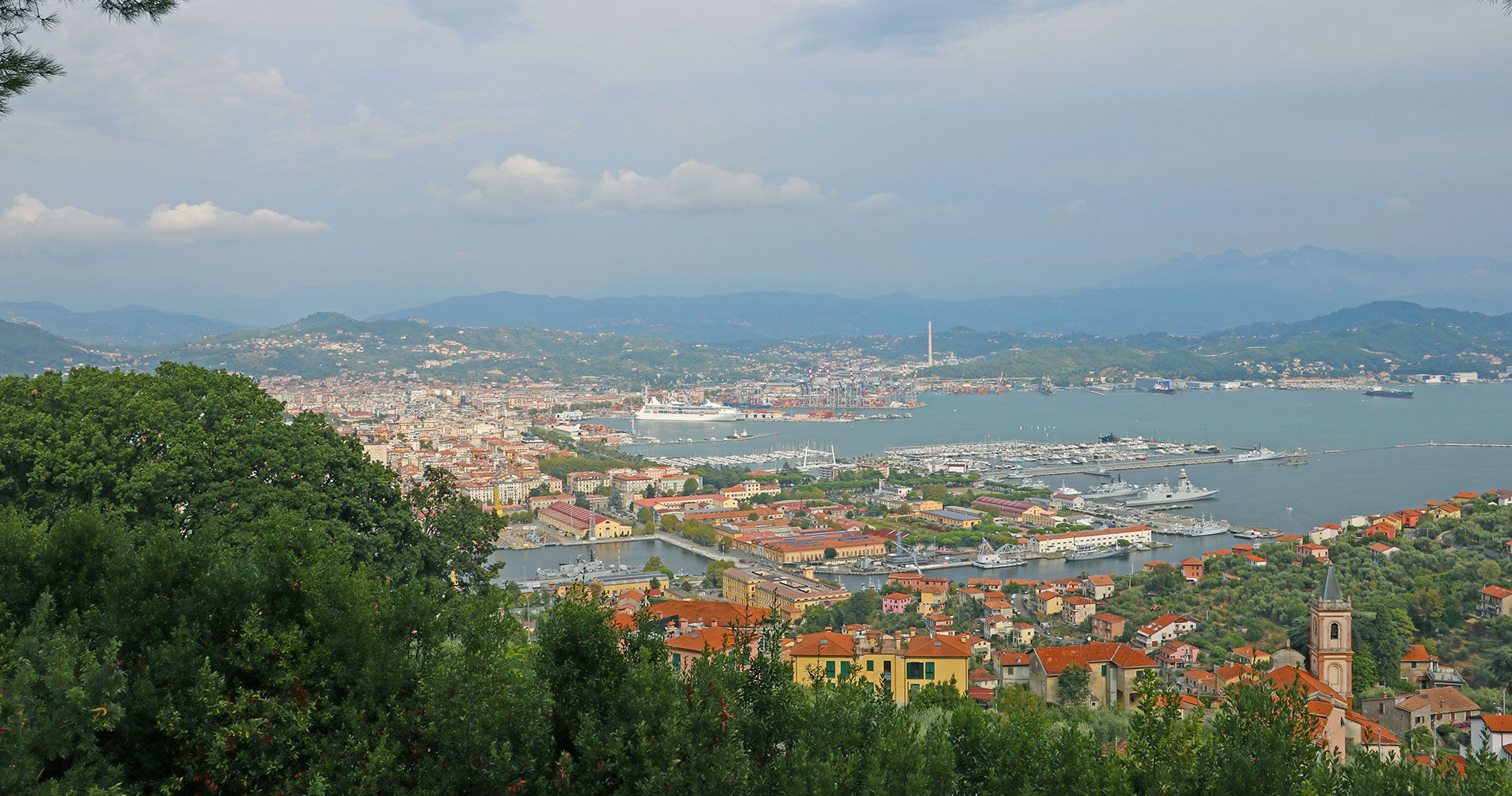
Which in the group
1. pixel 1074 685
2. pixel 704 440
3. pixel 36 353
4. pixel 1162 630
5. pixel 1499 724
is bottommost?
pixel 704 440

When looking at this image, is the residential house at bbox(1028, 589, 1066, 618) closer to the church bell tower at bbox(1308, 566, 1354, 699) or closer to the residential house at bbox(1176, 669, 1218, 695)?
the residential house at bbox(1176, 669, 1218, 695)

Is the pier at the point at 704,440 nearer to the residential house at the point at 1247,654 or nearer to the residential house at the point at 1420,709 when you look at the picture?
the residential house at the point at 1247,654

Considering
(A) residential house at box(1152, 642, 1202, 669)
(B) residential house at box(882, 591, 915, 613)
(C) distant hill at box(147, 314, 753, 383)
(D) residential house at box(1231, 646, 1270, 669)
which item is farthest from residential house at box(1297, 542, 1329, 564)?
(C) distant hill at box(147, 314, 753, 383)

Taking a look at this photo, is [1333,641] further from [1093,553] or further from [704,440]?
[704,440]

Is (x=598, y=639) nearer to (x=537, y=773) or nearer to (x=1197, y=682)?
(x=537, y=773)

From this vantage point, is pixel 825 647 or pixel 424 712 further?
pixel 825 647

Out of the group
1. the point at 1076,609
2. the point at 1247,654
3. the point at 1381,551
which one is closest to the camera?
the point at 1247,654

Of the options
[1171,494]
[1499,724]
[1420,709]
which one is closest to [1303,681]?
[1499,724]

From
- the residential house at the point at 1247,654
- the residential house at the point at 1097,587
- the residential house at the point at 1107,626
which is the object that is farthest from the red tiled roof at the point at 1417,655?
the residential house at the point at 1097,587
